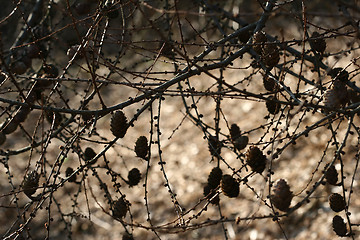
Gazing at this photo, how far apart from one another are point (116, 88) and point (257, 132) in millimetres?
4340

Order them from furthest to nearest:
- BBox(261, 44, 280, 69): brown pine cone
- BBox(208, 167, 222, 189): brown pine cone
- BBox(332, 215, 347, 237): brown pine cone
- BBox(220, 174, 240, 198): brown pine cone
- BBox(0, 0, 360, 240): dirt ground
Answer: BBox(0, 0, 360, 240): dirt ground
BBox(208, 167, 222, 189): brown pine cone
BBox(332, 215, 347, 237): brown pine cone
BBox(261, 44, 280, 69): brown pine cone
BBox(220, 174, 240, 198): brown pine cone

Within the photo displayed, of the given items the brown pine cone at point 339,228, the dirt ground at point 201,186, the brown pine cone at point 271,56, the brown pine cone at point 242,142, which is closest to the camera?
the brown pine cone at point 271,56

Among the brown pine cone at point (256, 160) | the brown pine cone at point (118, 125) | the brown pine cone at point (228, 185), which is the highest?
the brown pine cone at point (118, 125)

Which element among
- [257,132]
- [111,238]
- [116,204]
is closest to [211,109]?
[257,132]

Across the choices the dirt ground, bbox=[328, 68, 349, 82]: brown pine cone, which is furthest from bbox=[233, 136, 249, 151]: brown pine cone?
the dirt ground

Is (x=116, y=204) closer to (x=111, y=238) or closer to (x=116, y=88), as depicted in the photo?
(x=111, y=238)

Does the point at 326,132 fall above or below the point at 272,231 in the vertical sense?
above

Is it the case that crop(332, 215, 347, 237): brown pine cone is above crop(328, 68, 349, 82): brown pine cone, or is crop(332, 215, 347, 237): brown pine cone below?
below

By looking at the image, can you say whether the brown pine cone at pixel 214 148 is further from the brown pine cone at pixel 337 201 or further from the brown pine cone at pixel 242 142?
the brown pine cone at pixel 337 201

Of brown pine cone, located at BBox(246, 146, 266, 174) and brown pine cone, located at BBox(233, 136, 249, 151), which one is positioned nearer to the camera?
brown pine cone, located at BBox(246, 146, 266, 174)

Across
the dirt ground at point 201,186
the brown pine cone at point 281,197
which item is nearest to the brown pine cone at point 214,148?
the brown pine cone at point 281,197

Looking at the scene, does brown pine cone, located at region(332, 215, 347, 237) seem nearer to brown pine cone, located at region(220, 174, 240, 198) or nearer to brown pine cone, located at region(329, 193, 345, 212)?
brown pine cone, located at region(329, 193, 345, 212)

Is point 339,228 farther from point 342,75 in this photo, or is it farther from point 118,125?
point 118,125

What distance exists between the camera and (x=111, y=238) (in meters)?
6.19
